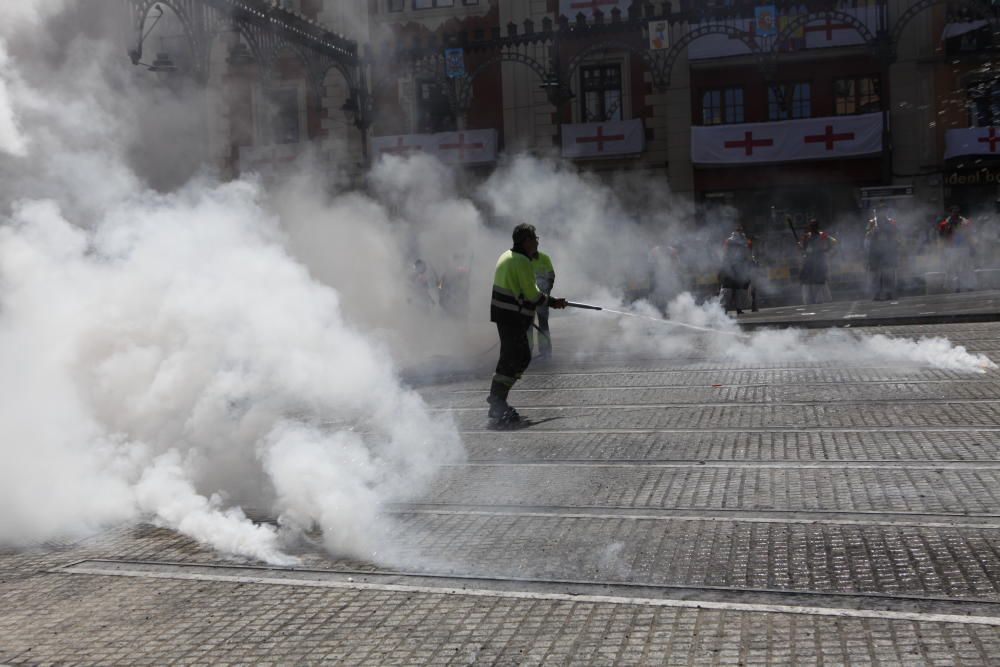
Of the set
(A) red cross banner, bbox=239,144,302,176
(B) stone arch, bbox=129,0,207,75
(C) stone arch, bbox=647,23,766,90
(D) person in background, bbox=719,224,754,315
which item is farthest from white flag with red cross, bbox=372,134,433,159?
(B) stone arch, bbox=129,0,207,75

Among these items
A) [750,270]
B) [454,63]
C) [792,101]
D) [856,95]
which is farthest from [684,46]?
[856,95]

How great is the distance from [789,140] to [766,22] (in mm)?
5484

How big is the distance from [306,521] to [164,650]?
5.43ft

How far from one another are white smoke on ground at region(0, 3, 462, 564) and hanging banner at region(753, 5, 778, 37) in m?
15.5

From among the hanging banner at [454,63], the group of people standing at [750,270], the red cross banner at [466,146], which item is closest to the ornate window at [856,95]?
the group of people standing at [750,270]

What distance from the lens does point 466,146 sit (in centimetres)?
2606

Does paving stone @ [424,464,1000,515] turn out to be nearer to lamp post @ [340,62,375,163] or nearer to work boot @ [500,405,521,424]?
work boot @ [500,405,521,424]

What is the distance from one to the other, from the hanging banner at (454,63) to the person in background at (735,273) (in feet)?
22.1

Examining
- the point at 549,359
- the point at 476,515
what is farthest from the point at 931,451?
the point at 549,359

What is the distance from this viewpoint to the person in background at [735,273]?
61.8 ft

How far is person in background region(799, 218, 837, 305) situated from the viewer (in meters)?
19.8

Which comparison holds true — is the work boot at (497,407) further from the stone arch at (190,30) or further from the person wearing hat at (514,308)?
the stone arch at (190,30)

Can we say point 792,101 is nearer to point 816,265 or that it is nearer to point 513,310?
point 816,265

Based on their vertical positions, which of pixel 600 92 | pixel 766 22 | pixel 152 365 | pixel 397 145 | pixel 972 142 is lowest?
pixel 152 365
